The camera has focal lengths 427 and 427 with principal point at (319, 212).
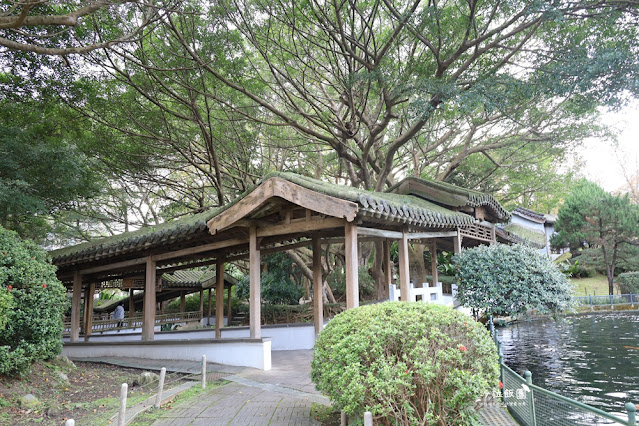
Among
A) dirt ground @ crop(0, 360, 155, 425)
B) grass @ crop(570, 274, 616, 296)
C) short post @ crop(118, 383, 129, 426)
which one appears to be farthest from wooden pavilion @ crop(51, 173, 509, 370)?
grass @ crop(570, 274, 616, 296)

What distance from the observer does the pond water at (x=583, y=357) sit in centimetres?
789

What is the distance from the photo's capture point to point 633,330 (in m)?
15.5

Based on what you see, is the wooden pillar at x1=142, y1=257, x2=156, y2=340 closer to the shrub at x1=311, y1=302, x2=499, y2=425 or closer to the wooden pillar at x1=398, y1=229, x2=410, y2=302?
the wooden pillar at x1=398, y1=229, x2=410, y2=302

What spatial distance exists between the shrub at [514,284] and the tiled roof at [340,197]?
137cm

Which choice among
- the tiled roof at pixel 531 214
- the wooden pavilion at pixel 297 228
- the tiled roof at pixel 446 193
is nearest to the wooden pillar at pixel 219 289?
the wooden pavilion at pixel 297 228

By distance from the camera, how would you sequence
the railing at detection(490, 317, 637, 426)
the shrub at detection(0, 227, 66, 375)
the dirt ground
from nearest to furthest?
1. the railing at detection(490, 317, 637, 426)
2. the dirt ground
3. the shrub at detection(0, 227, 66, 375)

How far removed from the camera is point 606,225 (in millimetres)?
24062

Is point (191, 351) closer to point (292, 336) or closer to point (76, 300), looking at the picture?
point (292, 336)

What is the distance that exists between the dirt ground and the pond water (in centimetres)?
759

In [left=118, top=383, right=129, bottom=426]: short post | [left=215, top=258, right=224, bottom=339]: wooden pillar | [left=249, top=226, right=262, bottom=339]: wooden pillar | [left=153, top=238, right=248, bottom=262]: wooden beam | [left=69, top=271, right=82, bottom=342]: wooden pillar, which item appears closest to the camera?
[left=118, top=383, right=129, bottom=426]: short post

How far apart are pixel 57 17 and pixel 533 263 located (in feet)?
32.4

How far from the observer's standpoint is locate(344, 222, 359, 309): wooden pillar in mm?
7363

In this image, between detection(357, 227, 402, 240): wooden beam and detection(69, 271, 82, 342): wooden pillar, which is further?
detection(69, 271, 82, 342): wooden pillar

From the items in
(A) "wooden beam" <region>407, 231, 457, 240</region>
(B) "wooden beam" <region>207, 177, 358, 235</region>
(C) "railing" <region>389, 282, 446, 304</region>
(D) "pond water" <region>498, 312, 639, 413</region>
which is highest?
(B) "wooden beam" <region>207, 177, 358, 235</region>
